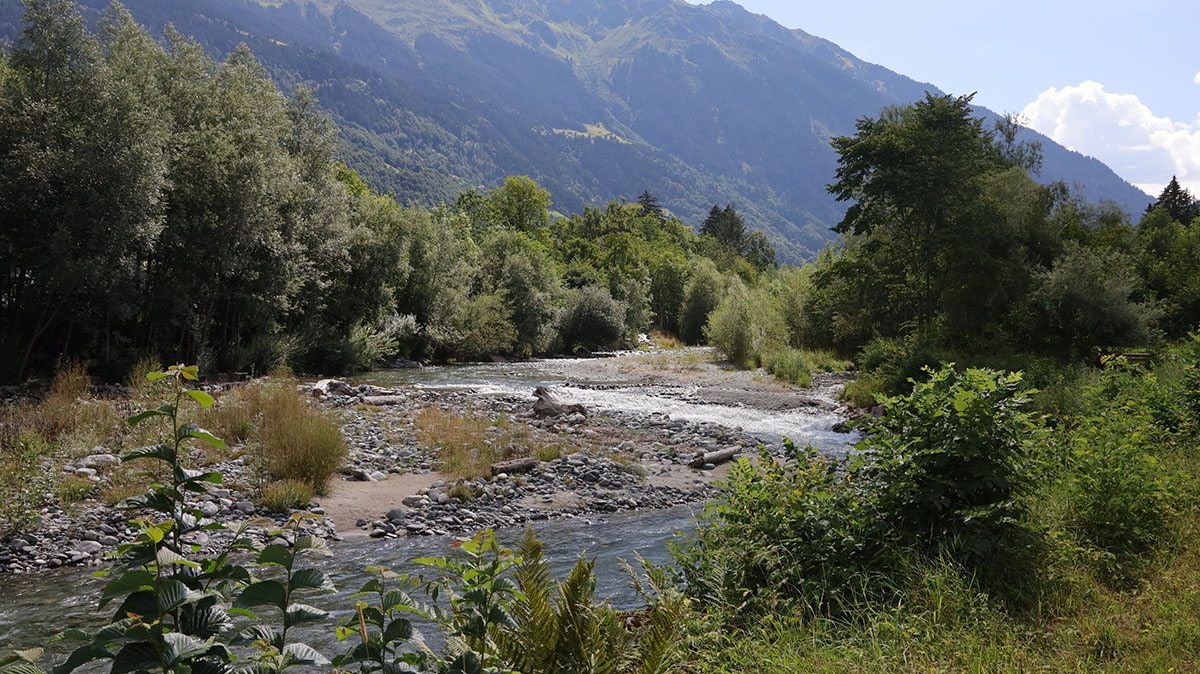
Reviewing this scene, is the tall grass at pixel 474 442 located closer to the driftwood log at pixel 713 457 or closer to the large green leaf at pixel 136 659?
the driftwood log at pixel 713 457

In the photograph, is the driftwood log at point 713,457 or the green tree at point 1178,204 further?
the green tree at point 1178,204

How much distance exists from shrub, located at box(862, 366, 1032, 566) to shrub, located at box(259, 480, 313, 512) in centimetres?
838

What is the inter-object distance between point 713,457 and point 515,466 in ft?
15.7

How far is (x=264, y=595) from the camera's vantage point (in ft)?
6.23

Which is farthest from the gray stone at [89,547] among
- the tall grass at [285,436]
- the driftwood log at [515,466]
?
the driftwood log at [515,466]

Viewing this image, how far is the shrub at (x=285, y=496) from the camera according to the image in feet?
32.5

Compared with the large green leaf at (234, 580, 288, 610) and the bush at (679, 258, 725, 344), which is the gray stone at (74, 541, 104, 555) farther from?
the bush at (679, 258, 725, 344)

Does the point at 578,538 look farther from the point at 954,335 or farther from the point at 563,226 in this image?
the point at 563,226

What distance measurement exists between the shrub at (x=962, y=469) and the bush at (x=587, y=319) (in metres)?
44.6

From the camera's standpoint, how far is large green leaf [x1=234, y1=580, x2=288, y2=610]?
188 cm

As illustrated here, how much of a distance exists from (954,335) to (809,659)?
26572 millimetres

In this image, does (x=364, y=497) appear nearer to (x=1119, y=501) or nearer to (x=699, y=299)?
(x=1119, y=501)

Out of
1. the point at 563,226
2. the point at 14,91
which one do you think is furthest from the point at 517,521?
the point at 563,226

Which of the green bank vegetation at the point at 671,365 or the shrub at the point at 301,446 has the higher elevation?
the green bank vegetation at the point at 671,365
